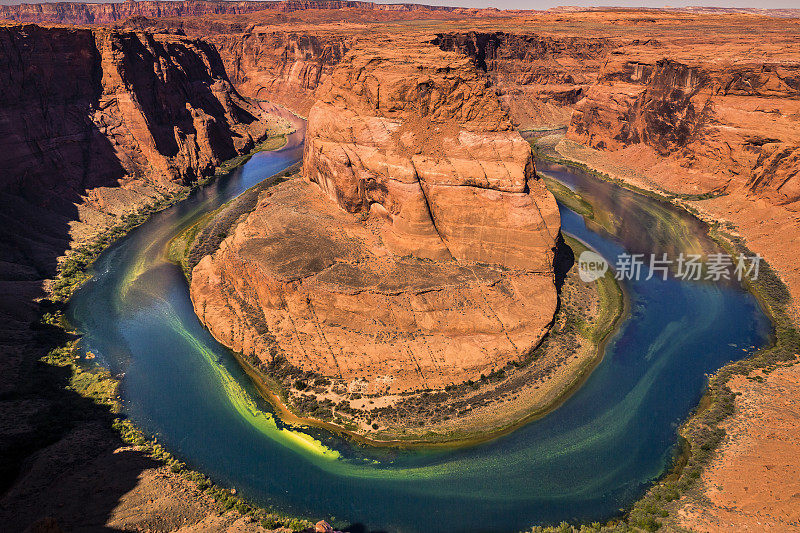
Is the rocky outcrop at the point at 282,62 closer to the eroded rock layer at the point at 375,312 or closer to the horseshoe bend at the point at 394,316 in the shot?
the horseshoe bend at the point at 394,316

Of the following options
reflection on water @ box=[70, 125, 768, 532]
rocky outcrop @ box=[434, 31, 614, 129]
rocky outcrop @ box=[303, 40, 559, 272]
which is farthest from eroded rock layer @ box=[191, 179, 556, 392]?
rocky outcrop @ box=[434, 31, 614, 129]

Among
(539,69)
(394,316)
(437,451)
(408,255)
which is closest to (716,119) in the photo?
(408,255)

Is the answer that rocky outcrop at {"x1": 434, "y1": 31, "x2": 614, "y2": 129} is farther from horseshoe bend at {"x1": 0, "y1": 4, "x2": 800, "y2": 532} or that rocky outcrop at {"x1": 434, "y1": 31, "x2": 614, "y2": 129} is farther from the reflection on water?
the reflection on water

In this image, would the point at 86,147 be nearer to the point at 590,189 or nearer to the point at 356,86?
the point at 356,86

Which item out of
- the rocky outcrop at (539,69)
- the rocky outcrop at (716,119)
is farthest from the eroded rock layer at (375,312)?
the rocky outcrop at (539,69)

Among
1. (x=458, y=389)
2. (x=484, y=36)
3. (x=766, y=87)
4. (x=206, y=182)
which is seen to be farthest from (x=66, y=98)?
(x=766, y=87)
